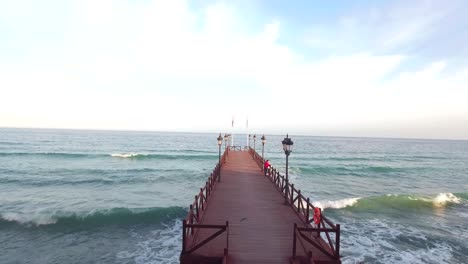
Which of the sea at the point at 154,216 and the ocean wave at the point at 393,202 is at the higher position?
the ocean wave at the point at 393,202

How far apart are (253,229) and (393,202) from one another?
64.5ft

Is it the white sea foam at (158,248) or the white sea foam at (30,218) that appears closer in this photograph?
the white sea foam at (158,248)

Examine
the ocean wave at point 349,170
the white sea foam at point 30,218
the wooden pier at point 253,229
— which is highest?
the wooden pier at point 253,229

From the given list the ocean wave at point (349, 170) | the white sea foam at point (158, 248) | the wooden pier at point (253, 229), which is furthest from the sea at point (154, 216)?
the ocean wave at point (349, 170)

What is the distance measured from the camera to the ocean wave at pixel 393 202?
22913 millimetres

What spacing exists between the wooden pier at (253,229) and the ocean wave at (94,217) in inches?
221

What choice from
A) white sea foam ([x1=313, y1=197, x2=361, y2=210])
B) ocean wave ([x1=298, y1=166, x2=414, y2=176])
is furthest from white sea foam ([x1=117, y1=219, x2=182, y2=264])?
ocean wave ([x1=298, y1=166, x2=414, y2=176])

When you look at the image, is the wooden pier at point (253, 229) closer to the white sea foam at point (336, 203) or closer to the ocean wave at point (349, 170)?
the white sea foam at point (336, 203)

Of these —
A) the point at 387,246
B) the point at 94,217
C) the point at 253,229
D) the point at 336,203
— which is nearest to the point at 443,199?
the point at 336,203

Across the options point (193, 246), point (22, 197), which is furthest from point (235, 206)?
point (22, 197)

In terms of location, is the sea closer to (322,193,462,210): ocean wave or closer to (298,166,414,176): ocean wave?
(322,193,462,210): ocean wave

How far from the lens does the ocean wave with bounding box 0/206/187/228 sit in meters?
18.0

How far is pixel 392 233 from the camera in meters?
17.2

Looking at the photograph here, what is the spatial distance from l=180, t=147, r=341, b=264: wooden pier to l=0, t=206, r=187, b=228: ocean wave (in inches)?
221
